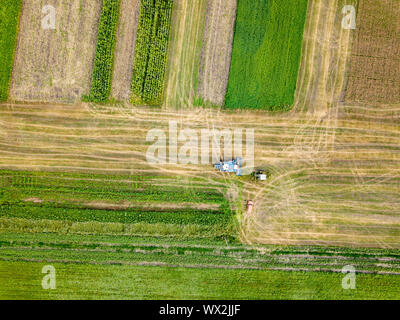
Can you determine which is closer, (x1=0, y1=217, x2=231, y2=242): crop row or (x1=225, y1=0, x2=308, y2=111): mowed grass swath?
(x1=0, y1=217, x2=231, y2=242): crop row

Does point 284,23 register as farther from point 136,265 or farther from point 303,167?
point 136,265

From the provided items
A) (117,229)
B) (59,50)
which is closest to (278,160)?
(117,229)

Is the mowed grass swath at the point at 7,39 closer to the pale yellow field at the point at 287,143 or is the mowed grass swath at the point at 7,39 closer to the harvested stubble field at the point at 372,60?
the pale yellow field at the point at 287,143

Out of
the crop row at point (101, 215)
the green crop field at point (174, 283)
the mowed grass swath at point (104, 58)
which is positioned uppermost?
the mowed grass swath at point (104, 58)

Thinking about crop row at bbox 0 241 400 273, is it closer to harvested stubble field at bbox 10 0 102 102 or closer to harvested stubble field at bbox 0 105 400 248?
harvested stubble field at bbox 0 105 400 248

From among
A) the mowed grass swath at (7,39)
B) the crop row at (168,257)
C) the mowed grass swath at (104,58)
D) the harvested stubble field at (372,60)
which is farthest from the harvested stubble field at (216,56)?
the mowed grass swath at (7,39)

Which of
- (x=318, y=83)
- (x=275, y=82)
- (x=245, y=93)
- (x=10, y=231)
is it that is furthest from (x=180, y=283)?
(x=318, y=83)

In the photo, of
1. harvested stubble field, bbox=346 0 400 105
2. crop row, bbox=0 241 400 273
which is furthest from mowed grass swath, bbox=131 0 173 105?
harvested stubble field, bbox=346 0 400 105
